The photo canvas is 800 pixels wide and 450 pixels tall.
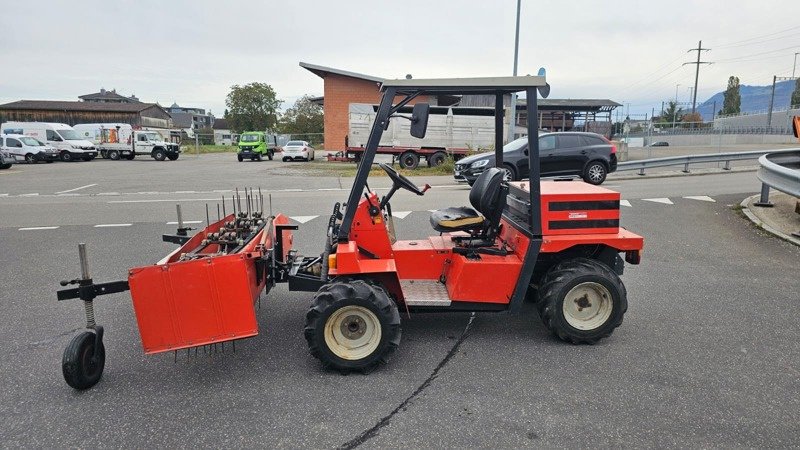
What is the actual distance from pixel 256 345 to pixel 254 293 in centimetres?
61

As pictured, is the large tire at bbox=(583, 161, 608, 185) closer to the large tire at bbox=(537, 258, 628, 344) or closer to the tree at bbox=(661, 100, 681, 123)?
the large tire at bbox=(537, 258, 628, 344)

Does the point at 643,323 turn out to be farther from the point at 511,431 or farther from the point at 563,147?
the point at 563,147

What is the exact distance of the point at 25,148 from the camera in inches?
1170

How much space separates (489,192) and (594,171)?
11.7 metres

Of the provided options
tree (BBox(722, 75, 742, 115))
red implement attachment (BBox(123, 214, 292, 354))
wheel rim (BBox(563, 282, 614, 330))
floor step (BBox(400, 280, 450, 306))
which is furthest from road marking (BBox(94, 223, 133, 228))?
tree (BBox(722, 75, 742, 115))

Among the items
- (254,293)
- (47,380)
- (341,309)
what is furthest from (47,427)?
(341,309)

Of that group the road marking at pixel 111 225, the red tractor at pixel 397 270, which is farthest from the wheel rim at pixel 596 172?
the road marking at pixel 111 225

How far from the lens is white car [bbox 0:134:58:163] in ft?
97.4

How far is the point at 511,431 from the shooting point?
3.12m

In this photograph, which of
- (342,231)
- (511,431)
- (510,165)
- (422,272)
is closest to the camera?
(511,431)

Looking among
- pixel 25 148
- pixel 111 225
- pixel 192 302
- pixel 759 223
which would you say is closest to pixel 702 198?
pixel 759 223

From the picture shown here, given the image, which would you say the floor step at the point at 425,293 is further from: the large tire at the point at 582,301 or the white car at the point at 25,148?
the white car at the point at 25,148

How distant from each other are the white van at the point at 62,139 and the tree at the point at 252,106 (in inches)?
1280

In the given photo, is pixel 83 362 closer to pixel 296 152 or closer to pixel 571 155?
pixel 571 155
